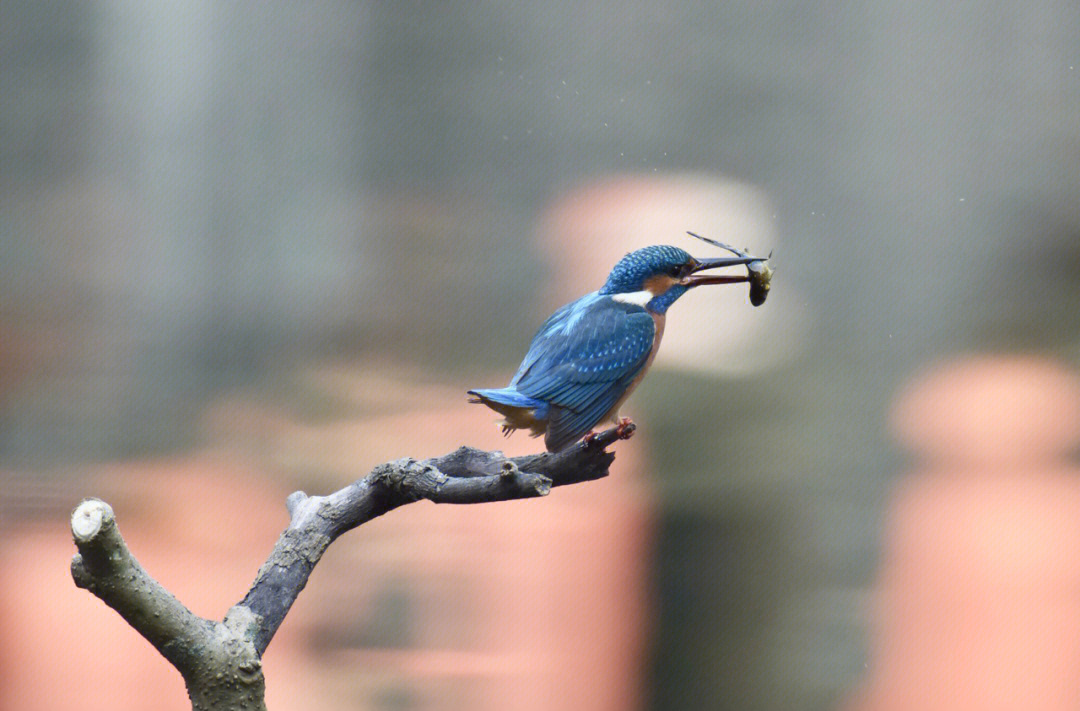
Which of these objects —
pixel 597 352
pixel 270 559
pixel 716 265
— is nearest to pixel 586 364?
pixel 597 352

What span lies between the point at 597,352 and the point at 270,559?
0.30 m

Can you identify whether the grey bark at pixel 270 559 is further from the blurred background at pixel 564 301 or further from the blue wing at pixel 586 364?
the blurred background at pixel 564 301

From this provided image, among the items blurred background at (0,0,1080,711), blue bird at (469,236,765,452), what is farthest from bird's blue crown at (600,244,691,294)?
blurred background at (0,0,1080,711)

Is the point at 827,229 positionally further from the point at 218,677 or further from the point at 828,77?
the point at 218,677

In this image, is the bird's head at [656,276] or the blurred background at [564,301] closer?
the bird's head at [656,276]

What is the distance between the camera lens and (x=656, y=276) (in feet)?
2.97

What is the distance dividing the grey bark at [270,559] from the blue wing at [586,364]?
3 cm

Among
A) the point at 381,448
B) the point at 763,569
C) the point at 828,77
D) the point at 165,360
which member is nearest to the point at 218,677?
the point at 381,448

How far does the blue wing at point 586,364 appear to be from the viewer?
A: 2.74ft

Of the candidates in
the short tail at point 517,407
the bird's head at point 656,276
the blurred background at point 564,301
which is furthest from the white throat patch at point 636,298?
the blurred background at point 564,301

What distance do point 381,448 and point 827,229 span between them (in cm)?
75

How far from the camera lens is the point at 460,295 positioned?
1613 mm

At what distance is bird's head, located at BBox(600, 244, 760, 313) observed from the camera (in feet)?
2.94

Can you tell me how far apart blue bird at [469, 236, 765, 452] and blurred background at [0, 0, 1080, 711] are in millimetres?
649
